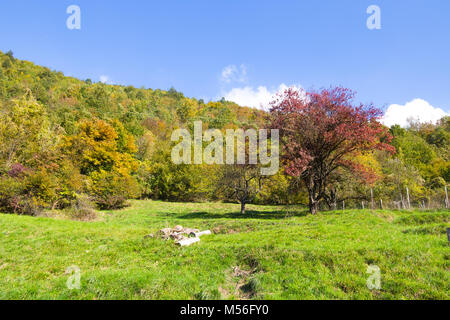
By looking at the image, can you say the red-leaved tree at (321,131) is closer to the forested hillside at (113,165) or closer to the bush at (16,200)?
the forested hillside at (113,165)

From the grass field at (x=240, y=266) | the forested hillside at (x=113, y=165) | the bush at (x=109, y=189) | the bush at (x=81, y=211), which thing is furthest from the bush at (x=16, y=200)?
the grass field at (x=240, y=266)

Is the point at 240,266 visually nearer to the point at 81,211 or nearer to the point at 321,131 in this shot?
the point at 321,131

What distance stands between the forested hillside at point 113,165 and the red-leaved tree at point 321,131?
162 centimetres

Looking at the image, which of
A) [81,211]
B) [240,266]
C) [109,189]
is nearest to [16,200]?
[81,211]

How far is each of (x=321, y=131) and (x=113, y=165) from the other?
25289 mm

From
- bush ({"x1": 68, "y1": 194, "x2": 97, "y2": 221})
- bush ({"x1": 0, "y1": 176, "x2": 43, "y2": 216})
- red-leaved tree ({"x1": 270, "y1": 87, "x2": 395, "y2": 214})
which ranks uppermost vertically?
red-leaved tree ({"x1": 270, "y1": 87, "x2": 395, "y2": 214})

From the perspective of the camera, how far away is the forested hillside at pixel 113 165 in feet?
64.3

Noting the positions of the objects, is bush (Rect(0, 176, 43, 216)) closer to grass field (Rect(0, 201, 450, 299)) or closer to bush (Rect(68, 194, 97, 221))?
bush (Rect(68, 194, 97, 221))

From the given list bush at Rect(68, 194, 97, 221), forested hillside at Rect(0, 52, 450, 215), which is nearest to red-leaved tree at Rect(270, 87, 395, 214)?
forested hillside at Rect(0, 52, 450, 215)

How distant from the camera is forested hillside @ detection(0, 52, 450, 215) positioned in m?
19.6

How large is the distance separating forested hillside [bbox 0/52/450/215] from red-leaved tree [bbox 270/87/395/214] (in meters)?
1.62

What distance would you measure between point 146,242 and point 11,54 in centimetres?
10311
